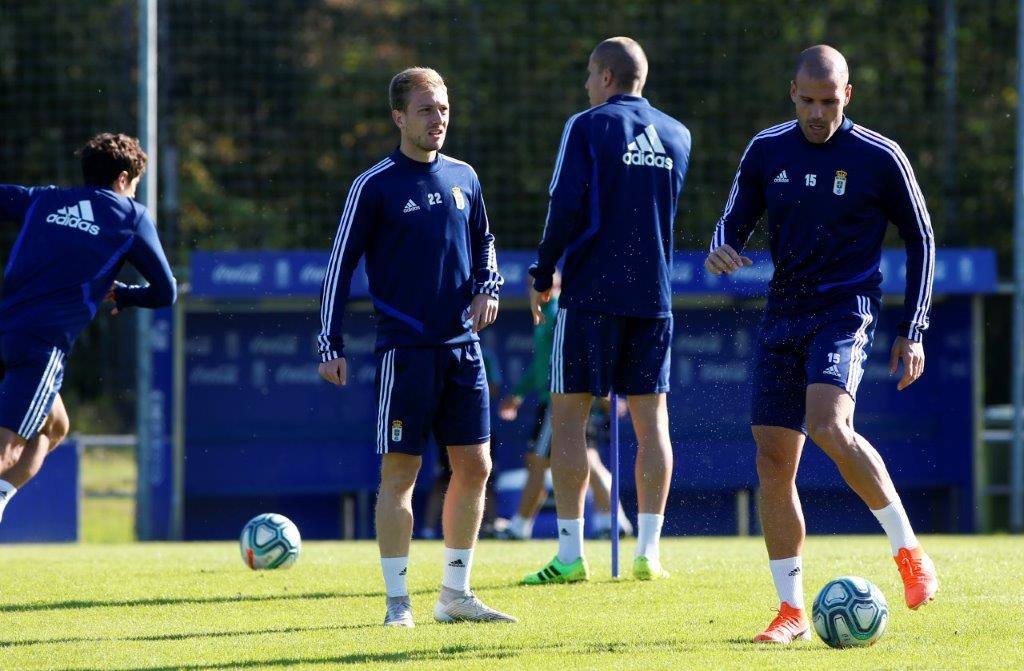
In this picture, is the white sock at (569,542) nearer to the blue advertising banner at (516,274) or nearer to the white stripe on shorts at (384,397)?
the white stripe on shorts at (384,397)

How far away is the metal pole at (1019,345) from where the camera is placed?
1506 cm

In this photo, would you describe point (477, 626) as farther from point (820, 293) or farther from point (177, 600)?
point (820, 293)

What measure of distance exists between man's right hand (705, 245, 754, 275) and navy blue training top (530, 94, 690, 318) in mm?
1389

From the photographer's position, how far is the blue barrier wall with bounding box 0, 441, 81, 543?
14.4 metres

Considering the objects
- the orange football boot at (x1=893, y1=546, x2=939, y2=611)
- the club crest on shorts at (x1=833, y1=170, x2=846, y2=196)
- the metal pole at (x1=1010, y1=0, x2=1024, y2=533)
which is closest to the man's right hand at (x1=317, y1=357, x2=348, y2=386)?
the club crest on shorts at (x1=833, y1=170, x2=846, y2=196)

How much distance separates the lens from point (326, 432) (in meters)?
15.7

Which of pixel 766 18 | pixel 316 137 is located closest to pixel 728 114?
pixel 766 18

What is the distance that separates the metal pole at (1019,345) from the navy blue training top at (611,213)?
888 centimetres

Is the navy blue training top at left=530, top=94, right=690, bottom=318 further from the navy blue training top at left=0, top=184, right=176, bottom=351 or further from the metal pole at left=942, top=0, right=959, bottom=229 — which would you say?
the metal pole at left=942, top=0, right=959, bottom=229

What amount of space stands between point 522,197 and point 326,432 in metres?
6.95

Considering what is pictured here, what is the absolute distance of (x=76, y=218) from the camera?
7098 millimetres

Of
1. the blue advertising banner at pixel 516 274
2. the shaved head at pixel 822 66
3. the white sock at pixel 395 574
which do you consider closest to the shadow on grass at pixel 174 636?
the white sock at pixel 395 574

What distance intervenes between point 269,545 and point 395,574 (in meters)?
2.06

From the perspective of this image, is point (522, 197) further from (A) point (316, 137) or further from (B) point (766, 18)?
(B) point (766, 18)
